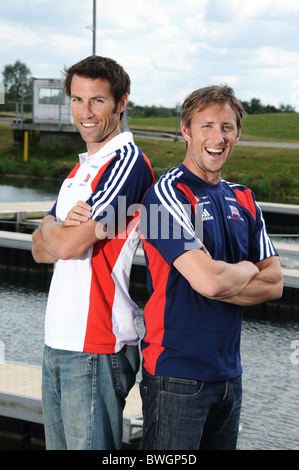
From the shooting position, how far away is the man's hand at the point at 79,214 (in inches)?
98.1

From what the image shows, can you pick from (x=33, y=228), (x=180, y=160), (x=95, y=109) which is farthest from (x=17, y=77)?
(x=95, y=109)

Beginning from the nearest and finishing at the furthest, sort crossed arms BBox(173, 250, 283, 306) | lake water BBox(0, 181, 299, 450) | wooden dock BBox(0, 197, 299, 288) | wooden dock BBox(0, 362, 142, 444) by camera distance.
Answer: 1. crossed arms BBox(173, 250, 283, 306)
2. wooden dock BBox(0, 362, 142, 444)
3. lake water BBox(0, 181, 299, 450)
4. wooden dock BBox(0, 197, 299, 288)

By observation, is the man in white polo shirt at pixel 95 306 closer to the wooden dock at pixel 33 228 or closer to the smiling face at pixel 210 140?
the smiling face at pixel 210 140

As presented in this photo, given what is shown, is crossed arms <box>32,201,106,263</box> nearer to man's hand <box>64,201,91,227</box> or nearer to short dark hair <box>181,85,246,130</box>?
man's hand <box>64,201,91,227</box>

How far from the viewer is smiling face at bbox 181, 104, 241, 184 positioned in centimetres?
253

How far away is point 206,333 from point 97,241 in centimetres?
48

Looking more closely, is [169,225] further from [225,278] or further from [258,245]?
[258,245]

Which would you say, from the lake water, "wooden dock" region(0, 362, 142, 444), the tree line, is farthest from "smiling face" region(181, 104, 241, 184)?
the tree line

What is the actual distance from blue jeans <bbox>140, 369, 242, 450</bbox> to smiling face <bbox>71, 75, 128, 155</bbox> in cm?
86

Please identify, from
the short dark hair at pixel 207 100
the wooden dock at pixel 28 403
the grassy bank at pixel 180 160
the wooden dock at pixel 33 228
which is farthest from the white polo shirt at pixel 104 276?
the grassy bank at pixel 180 160

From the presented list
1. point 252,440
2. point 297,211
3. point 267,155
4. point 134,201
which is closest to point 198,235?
point 134,201

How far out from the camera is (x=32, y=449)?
19.2 ft

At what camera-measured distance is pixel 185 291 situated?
7.82ft

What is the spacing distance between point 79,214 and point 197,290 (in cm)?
49
